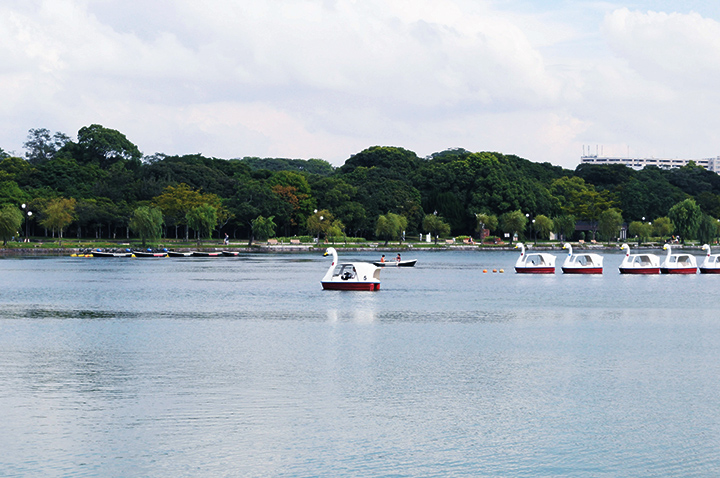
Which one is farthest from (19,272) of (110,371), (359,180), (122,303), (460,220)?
(460,220)

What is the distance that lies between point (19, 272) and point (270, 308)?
43125 millimetres

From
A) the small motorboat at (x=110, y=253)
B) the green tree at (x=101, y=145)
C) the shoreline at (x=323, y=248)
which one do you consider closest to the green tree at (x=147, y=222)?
the small motorboat at (x=110, y=253)

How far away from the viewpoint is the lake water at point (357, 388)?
1877 cm

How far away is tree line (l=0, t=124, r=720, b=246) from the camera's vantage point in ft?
440

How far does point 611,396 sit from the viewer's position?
998 inches

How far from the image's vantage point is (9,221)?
11581 cm

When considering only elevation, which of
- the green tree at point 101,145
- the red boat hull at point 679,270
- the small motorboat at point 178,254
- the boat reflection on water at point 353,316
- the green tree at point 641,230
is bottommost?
the boat reflection on water at point 353,316

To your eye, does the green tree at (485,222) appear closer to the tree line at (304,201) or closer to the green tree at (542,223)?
the tree line at (304,201)

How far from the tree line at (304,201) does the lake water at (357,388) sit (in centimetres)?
8003

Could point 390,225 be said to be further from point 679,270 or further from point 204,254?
point 679,270

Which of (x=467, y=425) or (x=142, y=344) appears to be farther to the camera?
(x=142, y=344)

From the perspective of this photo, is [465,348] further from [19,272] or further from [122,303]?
[19,272]

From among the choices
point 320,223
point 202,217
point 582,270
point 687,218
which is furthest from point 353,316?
point 687,218

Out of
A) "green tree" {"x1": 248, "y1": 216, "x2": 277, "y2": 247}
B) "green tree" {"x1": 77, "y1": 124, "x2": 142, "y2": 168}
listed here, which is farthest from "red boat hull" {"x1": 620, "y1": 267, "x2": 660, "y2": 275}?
"green tree" {"x1": 77, "y1": 124, "x2": 142, "y2": 168}
